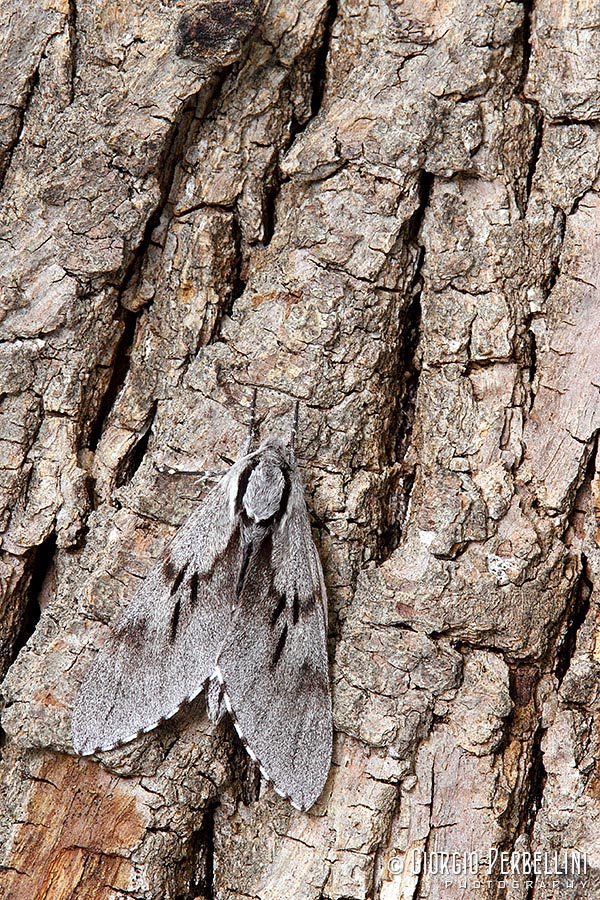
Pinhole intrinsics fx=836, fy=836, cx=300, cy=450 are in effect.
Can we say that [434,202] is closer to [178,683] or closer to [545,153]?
[545,153]

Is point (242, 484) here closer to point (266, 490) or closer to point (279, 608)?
point (266, 490)

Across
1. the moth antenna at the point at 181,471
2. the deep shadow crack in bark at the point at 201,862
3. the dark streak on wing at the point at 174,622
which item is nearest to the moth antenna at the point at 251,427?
the moth antenna at the point at 181,471

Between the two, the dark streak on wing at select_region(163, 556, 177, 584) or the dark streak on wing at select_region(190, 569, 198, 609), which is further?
the dark streak on wing at select_region(190, 569, 198, 609)

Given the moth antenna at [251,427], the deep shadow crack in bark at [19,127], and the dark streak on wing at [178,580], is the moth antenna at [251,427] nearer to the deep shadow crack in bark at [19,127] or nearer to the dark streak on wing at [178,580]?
the dark streak on wing at [178,580]

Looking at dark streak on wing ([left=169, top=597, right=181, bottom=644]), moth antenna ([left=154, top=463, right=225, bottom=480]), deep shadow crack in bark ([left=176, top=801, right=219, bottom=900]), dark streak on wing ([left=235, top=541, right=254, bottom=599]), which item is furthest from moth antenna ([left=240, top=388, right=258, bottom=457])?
deep shadow crack in bark ([left=176, top=801, right=219, bottom=900])

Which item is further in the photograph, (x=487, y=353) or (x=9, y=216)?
(x=9, y=216)

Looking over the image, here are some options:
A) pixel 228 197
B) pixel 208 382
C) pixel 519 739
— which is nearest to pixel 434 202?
pixel 228 197
